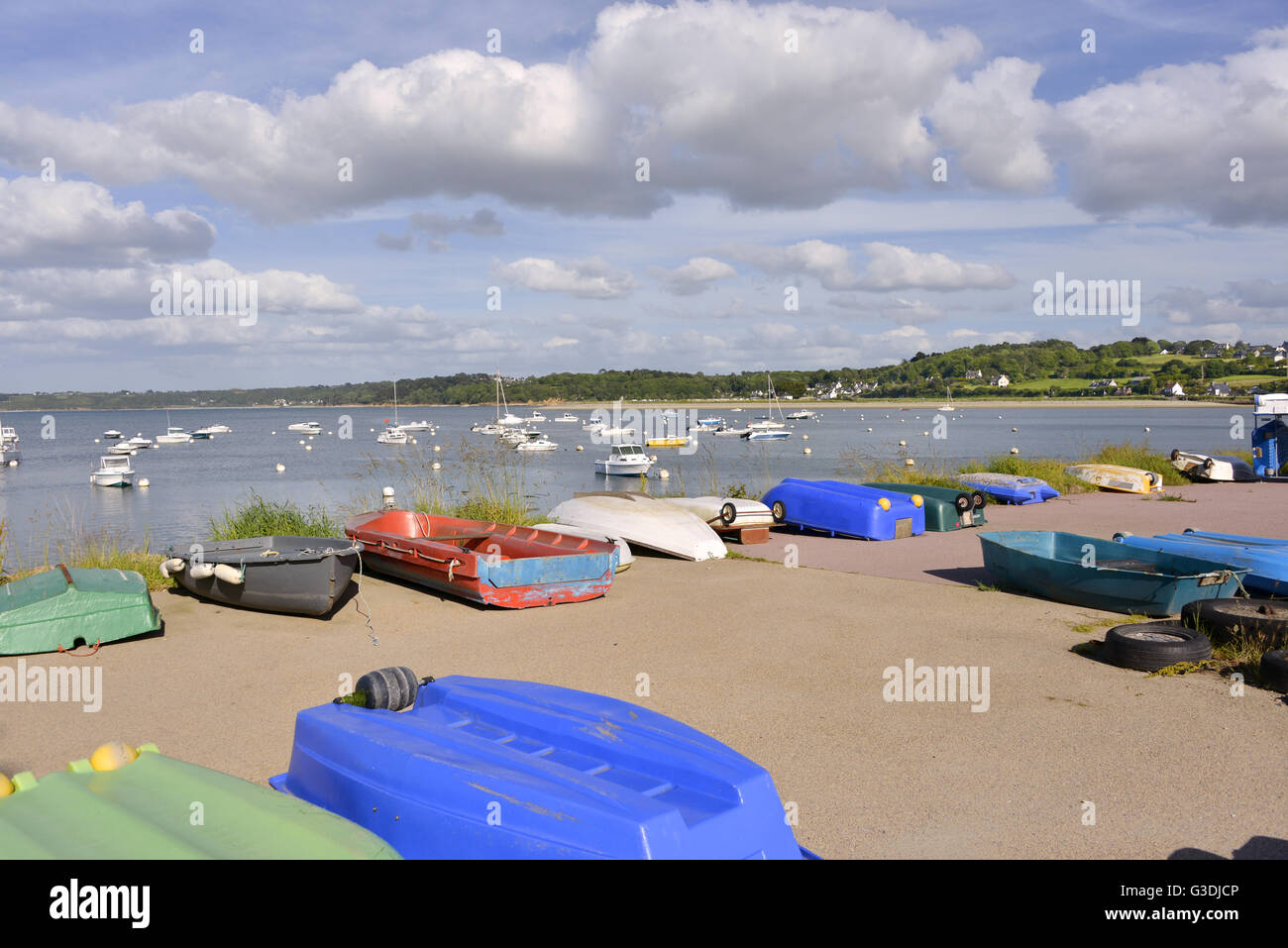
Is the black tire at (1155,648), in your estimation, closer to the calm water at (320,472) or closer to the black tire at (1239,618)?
the black tire at (1239,618)

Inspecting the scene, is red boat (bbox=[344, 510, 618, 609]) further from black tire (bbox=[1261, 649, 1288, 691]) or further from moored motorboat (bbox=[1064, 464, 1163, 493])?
moored motorboat (bbox=[1064, 464, 1163, 493])

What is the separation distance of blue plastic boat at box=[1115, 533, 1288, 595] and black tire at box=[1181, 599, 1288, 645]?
76cm

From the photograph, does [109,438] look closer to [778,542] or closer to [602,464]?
[602,464]

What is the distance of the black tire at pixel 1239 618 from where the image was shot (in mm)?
7281

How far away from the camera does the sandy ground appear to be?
4691 mm

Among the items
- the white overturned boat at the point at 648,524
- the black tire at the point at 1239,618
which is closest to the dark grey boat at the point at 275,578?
the white overturned boat at the point at 648,524

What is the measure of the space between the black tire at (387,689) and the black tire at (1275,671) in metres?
6.22

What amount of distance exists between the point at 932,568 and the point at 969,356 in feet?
534

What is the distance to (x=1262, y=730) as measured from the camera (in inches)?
230

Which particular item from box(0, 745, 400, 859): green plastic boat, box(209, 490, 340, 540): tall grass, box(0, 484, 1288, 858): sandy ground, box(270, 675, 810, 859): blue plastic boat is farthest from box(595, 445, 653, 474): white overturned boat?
box(0, 745, 400, 859): green plastic boat

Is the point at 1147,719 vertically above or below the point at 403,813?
below
